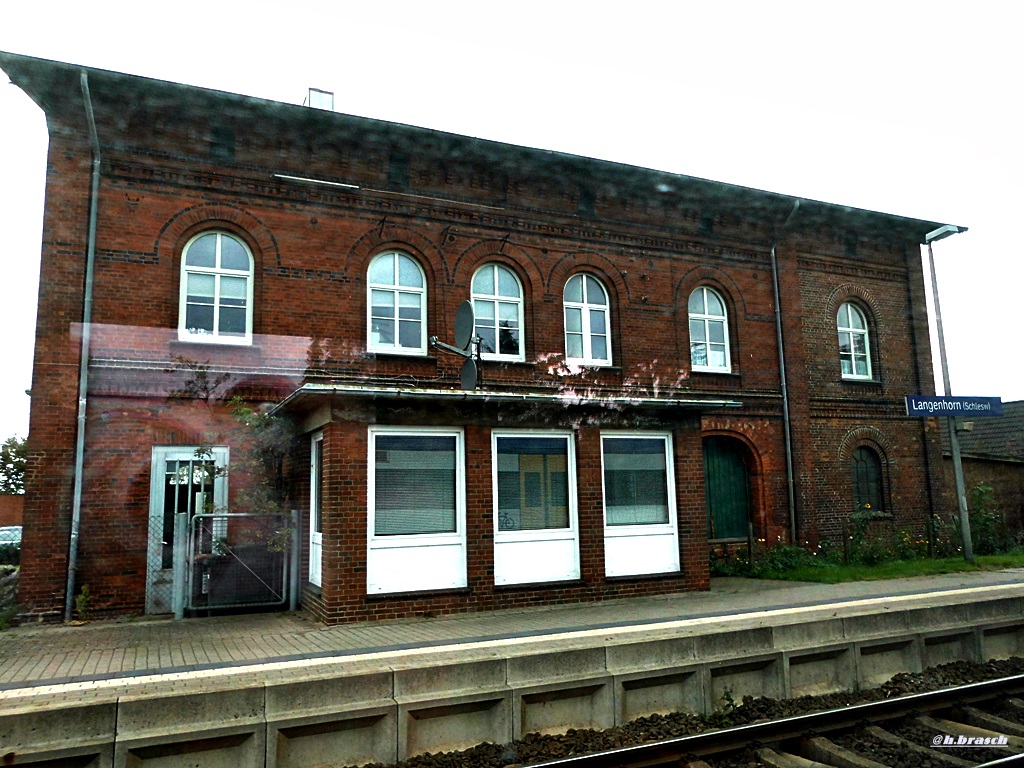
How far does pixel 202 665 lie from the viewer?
7.98m

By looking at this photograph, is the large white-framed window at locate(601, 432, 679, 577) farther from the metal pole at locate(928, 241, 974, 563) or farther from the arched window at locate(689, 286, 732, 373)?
the metal pole at locate(928, 241, 974, 563)

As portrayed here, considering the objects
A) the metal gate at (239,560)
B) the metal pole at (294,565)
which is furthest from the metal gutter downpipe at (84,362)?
the metal pole at (294,565)

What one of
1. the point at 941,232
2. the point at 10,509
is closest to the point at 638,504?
the point at 941,232

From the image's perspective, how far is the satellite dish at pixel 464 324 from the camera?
44.5 ft

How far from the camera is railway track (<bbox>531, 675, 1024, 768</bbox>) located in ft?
22.1

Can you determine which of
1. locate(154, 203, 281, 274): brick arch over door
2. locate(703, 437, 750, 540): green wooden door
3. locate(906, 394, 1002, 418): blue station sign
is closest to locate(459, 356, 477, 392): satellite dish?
locate(154, 203, 281, 274): brick arch over door

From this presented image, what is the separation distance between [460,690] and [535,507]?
5159mm

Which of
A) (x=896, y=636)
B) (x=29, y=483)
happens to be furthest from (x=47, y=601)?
(x=896, y=636)

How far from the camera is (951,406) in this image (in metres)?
16.2

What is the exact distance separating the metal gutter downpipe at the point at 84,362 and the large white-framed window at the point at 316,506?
3.44 m

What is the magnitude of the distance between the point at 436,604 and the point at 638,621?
9.62ft

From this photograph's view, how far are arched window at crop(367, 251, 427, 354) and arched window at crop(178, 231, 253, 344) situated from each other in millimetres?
2190

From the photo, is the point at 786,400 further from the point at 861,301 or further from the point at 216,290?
the point at 216,290

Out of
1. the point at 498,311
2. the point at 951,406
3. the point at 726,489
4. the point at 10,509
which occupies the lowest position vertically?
the point at 726,489
